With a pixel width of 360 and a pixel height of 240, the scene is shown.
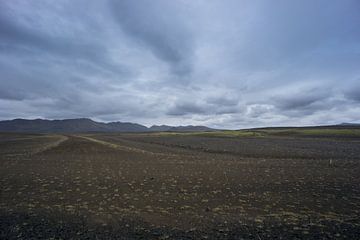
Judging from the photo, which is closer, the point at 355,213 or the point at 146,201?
the point at 355,213

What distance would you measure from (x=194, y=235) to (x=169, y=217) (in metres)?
1.79

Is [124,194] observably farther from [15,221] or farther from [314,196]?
[314,196]

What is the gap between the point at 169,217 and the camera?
936cm

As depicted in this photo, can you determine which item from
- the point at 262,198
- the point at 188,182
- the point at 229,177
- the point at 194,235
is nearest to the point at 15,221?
the point at 194,235

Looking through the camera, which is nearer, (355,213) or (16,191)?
(355,213)

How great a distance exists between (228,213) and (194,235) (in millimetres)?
2527

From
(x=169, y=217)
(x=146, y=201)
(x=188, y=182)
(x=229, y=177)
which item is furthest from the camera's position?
(x=229, y=177)

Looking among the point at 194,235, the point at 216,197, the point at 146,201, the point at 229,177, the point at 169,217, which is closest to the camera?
the point at 194,235

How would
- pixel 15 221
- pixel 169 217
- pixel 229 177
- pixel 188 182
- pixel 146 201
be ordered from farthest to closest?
1. pixel 229 177
2. pixel 188 182
3. pixel 146 201
4. pixel 169 217
5. pixel 15 221

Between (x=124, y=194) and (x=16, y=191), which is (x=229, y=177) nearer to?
(x=124, y=194)

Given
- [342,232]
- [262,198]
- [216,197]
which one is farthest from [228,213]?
[342,232]

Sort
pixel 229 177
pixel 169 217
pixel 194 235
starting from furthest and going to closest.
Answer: pixel 229 177, pixel 169 217, pixel 194 235

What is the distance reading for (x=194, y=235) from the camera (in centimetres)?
782

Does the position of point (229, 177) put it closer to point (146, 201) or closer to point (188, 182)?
point (188, 182)
